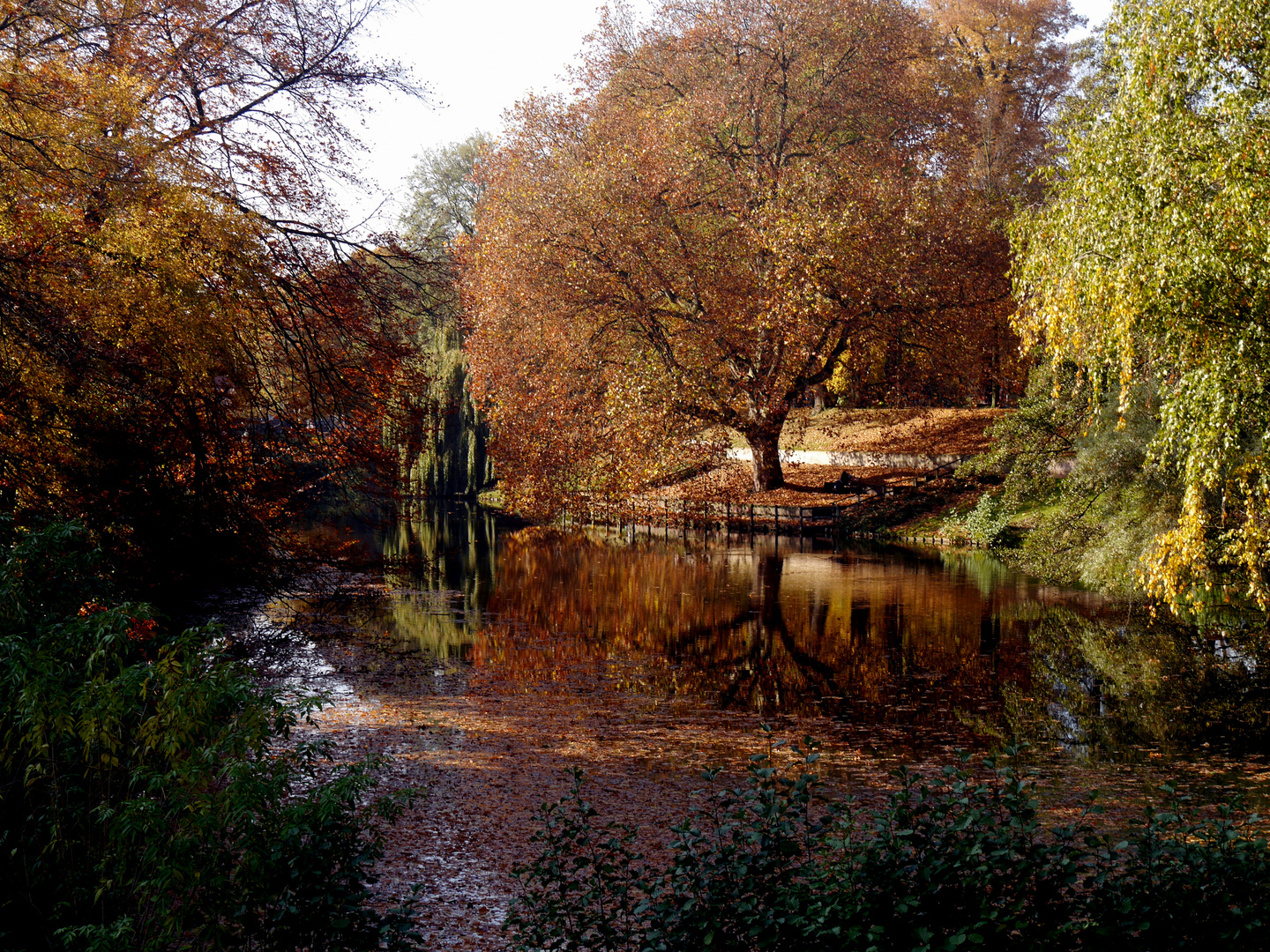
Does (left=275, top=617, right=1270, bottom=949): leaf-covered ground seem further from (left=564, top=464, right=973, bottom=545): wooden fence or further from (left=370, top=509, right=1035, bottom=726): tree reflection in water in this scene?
(left=564, top=464, right=973, bottom=545): wooden fence

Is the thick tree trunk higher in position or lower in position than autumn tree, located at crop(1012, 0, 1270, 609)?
lower

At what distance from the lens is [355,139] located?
11.8 metres

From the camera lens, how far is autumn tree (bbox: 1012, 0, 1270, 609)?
8.62 m

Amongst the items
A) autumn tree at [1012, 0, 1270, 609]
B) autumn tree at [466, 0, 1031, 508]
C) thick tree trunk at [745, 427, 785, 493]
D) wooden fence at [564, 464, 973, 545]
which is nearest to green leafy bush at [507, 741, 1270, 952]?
autumn tree at [1012, 0, 1270, 609]

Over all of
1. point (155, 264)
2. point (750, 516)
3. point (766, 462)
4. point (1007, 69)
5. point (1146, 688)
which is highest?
point (1007, 69)

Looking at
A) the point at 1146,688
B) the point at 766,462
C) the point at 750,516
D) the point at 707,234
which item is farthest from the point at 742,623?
the point at 766,462

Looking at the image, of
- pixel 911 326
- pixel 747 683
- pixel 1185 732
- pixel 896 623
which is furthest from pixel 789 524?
pixel 1185 732

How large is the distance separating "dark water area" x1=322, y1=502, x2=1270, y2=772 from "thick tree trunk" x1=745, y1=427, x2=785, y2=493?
514 cm

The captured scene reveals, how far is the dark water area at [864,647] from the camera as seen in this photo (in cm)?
1080

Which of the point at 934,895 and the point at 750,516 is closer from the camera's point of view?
the point at 934,895

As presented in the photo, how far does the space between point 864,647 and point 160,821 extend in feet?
40.4

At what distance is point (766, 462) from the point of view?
2933 centimetres

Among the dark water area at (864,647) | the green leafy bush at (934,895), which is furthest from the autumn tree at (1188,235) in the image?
the green leafy bush at (934,895)

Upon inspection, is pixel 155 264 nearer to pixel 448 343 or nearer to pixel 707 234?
pixel 707 234
